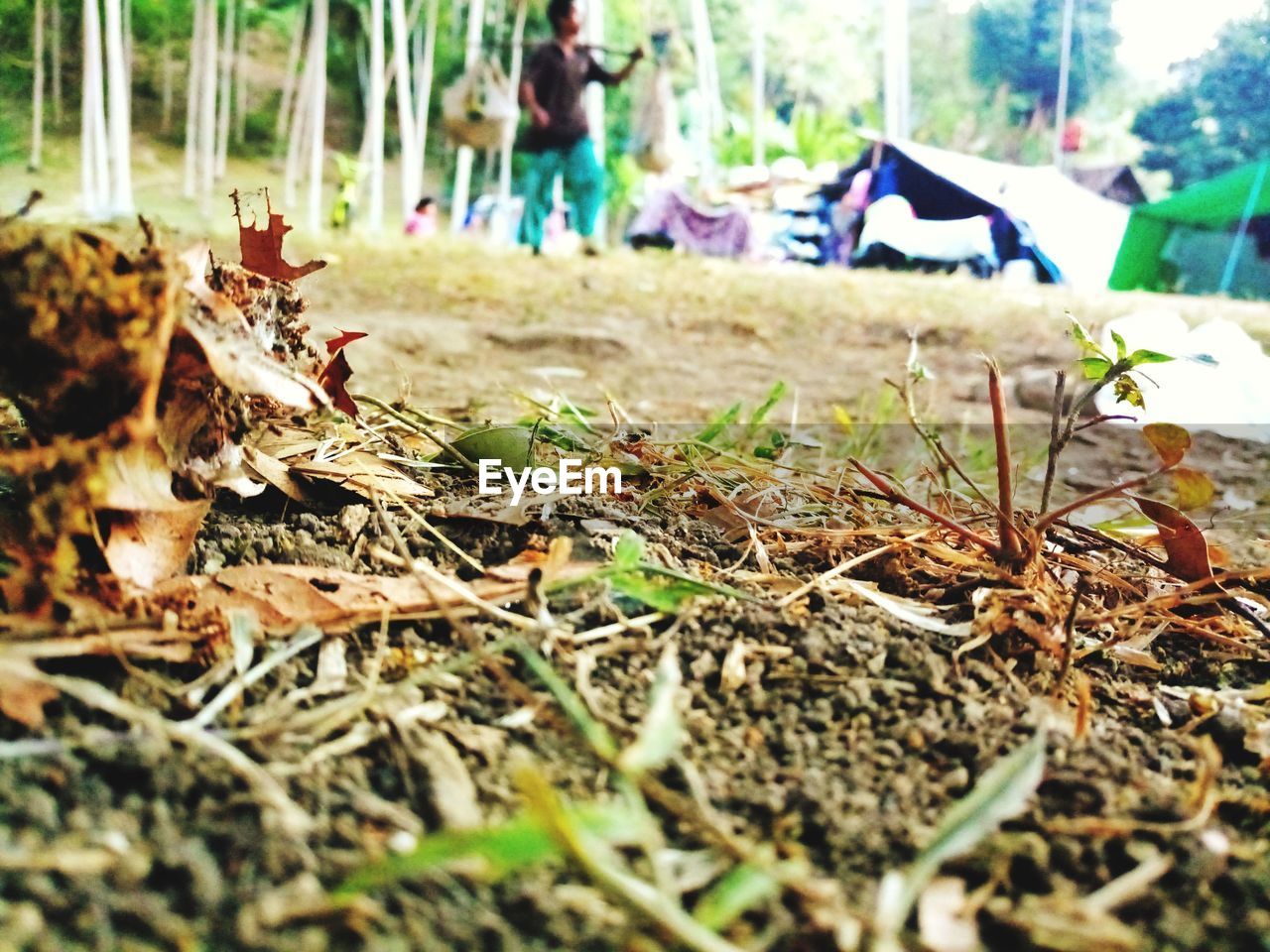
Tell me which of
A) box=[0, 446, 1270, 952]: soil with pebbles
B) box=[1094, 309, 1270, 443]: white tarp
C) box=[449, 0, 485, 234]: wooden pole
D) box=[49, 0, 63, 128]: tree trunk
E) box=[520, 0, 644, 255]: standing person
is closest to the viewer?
box=[0, 446, 1270, 952]: soil with pebbles

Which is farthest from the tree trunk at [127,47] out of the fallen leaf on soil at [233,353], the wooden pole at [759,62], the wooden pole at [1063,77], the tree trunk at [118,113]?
the wooden pole at [1063,77]

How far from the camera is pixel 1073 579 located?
21.3 inches

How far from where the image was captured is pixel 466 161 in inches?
Result: 81.7

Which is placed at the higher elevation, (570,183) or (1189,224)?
(1189,224)

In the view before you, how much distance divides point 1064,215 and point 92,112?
4.03 ft

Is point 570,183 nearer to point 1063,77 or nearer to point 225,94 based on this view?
point 225,94

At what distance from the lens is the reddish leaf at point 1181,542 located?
1.71 feet

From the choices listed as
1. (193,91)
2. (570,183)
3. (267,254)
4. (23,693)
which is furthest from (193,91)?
(23,693)

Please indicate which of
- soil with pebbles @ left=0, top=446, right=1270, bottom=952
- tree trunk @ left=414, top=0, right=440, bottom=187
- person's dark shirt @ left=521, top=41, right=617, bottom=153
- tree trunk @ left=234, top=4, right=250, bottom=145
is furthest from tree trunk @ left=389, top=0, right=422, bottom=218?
soil with pebbles @ left=0, top=446, right=1270, bottom=952

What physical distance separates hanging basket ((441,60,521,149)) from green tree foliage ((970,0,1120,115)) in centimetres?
104

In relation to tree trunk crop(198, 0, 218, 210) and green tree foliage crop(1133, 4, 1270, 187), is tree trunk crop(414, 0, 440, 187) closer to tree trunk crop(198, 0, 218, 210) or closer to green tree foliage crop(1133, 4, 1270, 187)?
tree trunk crop(198, 0, 218, 210)

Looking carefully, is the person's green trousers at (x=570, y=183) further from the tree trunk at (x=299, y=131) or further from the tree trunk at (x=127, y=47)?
the tree trunk at (x=127, y=47)

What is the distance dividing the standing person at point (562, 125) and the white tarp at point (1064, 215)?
1.05 m

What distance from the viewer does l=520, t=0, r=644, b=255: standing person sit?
197 centimetres
